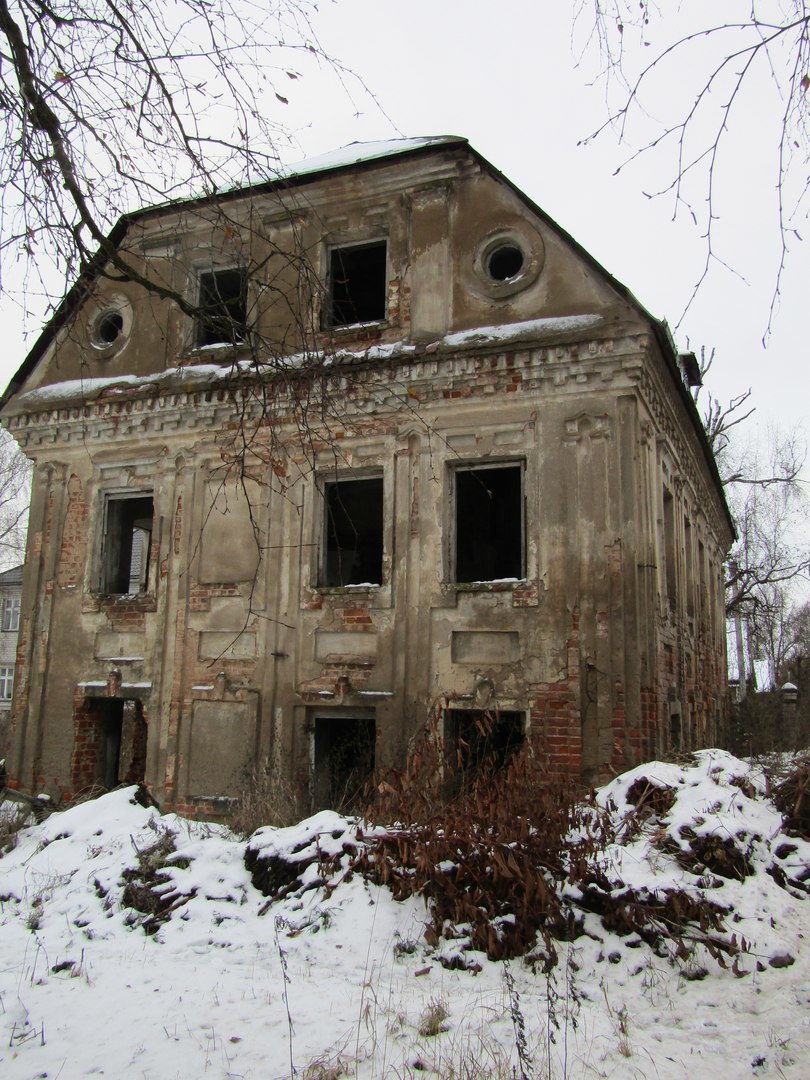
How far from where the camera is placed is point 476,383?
991 centimetres

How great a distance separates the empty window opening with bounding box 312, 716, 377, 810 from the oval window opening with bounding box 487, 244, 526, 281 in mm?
5586

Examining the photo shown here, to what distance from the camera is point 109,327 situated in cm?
1274

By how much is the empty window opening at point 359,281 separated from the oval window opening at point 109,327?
327 centimetres

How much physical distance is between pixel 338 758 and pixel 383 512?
120 inches

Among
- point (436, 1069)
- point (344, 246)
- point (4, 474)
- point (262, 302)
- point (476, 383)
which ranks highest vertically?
point (4, 474)

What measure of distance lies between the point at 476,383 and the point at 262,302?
3.41 metres

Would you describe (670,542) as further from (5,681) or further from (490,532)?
(5,681)

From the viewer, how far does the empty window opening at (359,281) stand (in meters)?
11.5

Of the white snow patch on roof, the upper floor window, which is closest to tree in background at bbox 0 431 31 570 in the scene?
the upper floor window

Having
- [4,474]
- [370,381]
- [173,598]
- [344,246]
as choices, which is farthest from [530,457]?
[4,474]

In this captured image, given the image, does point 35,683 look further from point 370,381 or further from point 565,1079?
point 565,1079

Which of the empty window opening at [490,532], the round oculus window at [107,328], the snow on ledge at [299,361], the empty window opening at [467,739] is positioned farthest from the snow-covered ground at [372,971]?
the empty window opening at [490,532]

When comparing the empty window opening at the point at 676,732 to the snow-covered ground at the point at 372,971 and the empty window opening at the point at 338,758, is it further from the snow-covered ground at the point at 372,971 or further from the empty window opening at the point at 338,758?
the snow-covered ground at the point at 372,971

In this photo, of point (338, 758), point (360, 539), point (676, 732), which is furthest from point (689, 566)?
point (338, 758)
